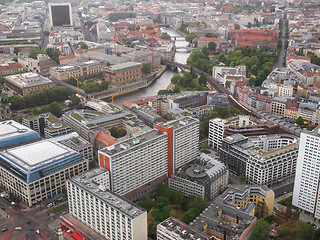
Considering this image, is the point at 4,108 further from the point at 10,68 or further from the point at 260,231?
the point at 260,231

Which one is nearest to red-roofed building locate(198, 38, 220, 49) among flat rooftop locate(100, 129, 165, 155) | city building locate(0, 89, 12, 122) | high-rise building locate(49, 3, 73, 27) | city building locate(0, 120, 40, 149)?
high-rise building locate(49, 3, 73, 27)

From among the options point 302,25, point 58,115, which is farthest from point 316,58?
point 58,115

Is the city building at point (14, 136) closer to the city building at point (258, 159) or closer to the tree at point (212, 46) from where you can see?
the city building at point (258, 159)

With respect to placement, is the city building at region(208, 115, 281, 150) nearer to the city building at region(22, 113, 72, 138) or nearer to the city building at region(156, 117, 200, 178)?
the city building at region(156, 117, 200, 178)

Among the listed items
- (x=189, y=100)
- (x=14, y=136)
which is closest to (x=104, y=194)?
(x=14, y=136)

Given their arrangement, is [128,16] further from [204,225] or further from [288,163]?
[204,225]
